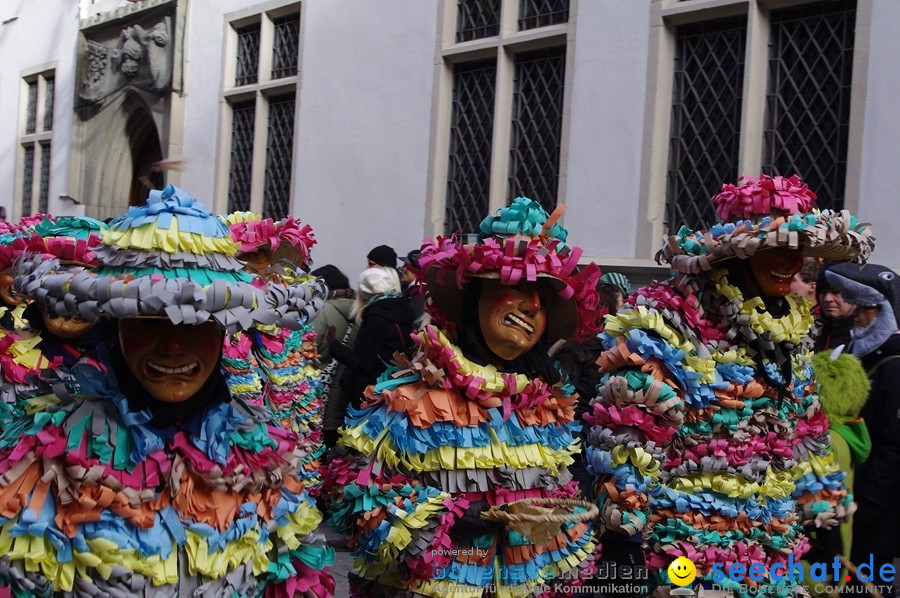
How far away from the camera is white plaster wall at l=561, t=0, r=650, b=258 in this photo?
838cm

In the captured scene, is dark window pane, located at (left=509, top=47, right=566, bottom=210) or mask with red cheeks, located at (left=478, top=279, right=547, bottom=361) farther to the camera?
dark window pane, located at (left=509, top=47, right=566, bottom=210)

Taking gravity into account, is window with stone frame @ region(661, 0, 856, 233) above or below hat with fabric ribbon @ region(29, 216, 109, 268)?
above

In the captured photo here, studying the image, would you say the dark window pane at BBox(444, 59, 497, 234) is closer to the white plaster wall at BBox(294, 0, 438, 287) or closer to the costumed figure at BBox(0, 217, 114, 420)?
the white plaster wall at BBox(294, 0, 438, 287)

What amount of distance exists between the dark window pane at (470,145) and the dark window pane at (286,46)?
10.2 ft

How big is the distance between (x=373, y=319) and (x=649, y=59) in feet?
11.7

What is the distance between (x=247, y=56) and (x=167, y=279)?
1168cm

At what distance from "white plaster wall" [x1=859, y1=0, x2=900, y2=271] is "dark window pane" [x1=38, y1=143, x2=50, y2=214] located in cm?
1570

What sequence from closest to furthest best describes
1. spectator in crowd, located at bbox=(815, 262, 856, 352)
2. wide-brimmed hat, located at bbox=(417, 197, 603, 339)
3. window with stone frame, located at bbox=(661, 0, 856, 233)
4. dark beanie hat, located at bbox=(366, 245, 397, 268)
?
wide-brimmed hat, located at bbox=(417, 197, 603, 339) → spectator in crowd, located at bbox=(815, 262, 856, 352) → window with stone frame, located at bbox=(661, 0, 856, 233) → dark beanie hat, located at bbox=(366, 245, 397, 268)

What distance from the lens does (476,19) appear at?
1022 centimetres

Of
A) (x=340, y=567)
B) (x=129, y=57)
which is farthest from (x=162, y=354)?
(x=129, y=57)

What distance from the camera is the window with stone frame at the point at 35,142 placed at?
1866cm

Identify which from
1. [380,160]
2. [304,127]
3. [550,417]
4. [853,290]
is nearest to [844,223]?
[853,290]

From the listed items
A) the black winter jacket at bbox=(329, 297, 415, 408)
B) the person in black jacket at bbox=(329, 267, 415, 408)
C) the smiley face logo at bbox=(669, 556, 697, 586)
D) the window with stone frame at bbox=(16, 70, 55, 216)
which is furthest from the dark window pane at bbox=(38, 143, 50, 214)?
the smiley face logo at bbox=(669, 556, 697, 586)

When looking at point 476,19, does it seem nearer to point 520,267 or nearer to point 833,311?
point 833,311
